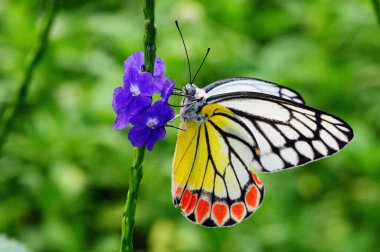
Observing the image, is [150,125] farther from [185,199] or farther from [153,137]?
[185,199]

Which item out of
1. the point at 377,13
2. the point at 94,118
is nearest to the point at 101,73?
the point at 94,118

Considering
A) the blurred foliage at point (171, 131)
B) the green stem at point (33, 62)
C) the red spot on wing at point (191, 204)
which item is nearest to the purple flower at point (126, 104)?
the green stem at point (33, 62)

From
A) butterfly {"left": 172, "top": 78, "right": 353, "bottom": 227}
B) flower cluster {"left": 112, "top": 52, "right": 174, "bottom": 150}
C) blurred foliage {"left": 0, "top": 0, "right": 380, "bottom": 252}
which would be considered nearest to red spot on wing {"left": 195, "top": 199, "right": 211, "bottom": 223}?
butterfly {"left": 172, "top": 78, "right": 353, "bottom": 227}

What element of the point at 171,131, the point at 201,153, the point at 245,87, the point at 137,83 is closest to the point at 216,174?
the point at 201,153

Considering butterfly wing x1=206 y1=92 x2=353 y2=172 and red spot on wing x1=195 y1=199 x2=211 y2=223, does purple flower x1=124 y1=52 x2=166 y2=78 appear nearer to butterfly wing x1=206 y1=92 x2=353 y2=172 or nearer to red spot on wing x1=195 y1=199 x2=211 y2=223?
butterfly wing x1=206 y1=92 x2=353 y2=172

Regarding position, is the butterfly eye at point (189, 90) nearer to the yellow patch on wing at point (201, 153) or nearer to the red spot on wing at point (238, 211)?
the yellow patch on wing at point (201, 153)

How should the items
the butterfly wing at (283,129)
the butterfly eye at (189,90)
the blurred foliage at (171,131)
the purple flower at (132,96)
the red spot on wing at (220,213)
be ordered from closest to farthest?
the purple flower at (132,96), the butterfly eye at (189,90), the butterfly wing at (283,129), the red spot on wing at (220,213), the blurred foliage at (171,131)
